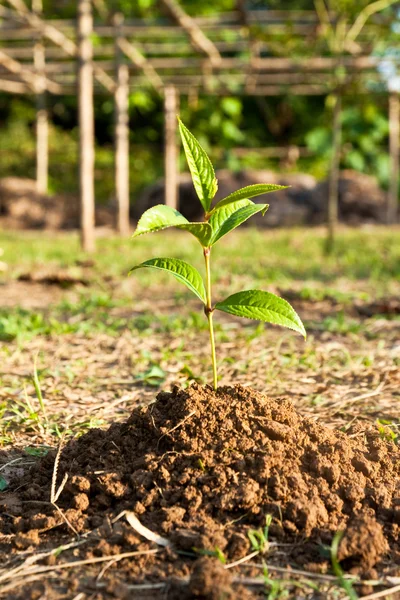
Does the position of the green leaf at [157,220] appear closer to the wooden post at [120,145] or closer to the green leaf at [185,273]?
the green leaf at [185,273]

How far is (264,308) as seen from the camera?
1.95 m

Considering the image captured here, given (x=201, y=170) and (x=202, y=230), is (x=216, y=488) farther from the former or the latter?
(x=201, y=170)

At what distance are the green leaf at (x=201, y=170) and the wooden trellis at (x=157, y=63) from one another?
6475 millimetres

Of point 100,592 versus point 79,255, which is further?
point 79,255

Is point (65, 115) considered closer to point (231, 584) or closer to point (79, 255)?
point (79, 255)

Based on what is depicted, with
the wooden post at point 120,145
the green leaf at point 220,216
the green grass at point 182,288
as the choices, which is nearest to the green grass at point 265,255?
the green grass at point 182,288

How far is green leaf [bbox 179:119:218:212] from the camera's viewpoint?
1938mm

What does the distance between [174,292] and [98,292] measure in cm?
61

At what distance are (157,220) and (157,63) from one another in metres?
11.8

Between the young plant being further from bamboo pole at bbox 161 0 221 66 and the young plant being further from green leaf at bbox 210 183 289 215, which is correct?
bamboo pole at bbox 161 0 221 66

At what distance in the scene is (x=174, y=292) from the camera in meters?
5.51

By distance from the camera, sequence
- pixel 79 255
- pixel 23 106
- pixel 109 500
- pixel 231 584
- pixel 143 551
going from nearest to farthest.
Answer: pixel 231 584
pixel 143 551
pixel 109 500
pixel 79 255
pixel 23 106

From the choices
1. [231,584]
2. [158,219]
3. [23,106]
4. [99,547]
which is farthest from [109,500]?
[23,106]

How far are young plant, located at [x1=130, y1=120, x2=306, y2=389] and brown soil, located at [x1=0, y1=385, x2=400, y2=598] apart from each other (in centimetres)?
22
